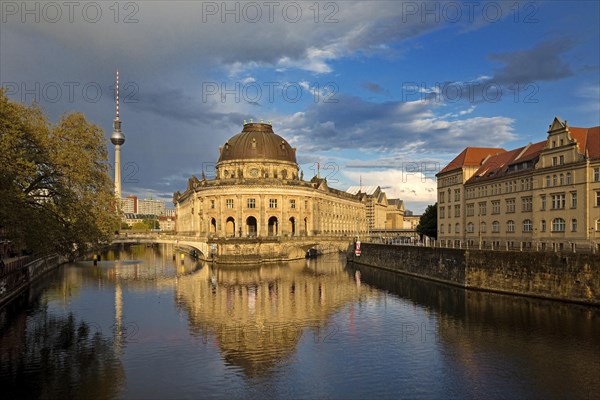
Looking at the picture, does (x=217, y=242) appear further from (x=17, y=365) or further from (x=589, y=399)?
(x=589, y=399)

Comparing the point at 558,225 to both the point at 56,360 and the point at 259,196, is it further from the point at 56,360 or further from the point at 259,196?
the point at 259,196

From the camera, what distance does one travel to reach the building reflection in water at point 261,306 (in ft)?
110

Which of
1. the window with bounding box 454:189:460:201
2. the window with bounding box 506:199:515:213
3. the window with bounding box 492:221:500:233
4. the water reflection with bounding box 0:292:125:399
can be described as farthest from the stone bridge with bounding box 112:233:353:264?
the water reflection with bounding box 0:292:125:399

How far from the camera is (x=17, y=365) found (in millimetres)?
29250

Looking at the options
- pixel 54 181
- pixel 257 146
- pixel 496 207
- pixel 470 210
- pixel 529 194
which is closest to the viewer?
pixel 54 181

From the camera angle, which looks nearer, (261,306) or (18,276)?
(261,306)

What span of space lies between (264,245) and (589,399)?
76727mm

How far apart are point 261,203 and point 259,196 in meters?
1.54

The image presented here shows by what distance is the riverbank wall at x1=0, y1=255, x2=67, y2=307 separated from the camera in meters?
48.8

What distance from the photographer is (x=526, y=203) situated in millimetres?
67938

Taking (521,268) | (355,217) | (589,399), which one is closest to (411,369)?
(589,399)

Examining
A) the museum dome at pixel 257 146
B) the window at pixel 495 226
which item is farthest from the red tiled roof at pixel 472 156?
the museum dome at pixel 257 146

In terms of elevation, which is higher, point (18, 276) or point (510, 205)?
point (510, 205)

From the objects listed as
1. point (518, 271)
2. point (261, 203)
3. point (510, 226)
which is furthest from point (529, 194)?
point (261, 203)
